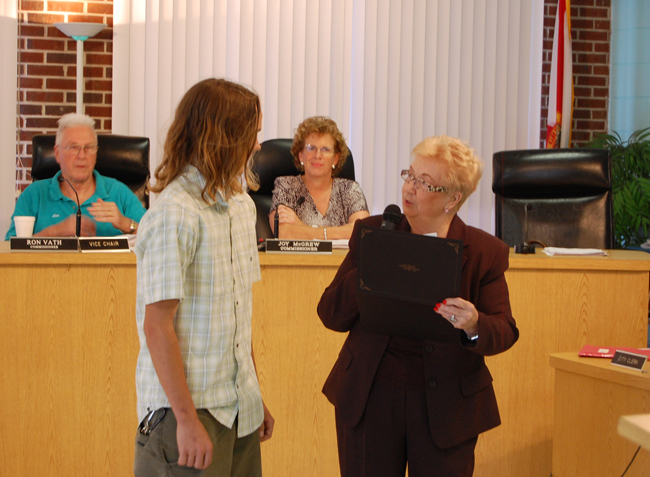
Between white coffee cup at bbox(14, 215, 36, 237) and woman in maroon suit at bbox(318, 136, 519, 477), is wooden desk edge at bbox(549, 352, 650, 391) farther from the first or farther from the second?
white coffee cup at bbox(14, 215, 36, 237)

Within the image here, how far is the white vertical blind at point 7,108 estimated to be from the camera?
369 cm

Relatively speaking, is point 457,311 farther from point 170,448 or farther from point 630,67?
point 630,67

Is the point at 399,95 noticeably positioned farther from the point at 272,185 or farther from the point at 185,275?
the point at 185,275

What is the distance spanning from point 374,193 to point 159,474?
3197mm

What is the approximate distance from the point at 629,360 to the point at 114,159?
91.0 inches

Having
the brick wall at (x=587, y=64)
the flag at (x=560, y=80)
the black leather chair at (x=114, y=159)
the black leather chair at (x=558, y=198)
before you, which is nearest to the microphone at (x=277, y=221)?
the black leather chair at (x=114, y=159)

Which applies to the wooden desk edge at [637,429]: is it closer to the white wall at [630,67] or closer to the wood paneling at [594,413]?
the wood paneling at [594,413]

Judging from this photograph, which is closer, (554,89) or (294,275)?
(294,275)

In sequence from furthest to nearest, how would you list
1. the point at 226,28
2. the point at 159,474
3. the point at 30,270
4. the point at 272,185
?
the point at 226,28
the point at 272,185
the point at 30,270
the point at 159,474

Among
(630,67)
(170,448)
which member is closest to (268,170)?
(170,448)

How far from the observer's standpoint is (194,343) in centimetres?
111

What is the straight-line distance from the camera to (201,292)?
1.11 m

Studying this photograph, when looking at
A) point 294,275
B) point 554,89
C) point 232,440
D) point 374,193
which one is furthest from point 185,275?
point 554,89

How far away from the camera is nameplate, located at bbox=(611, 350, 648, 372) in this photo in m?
1.64
